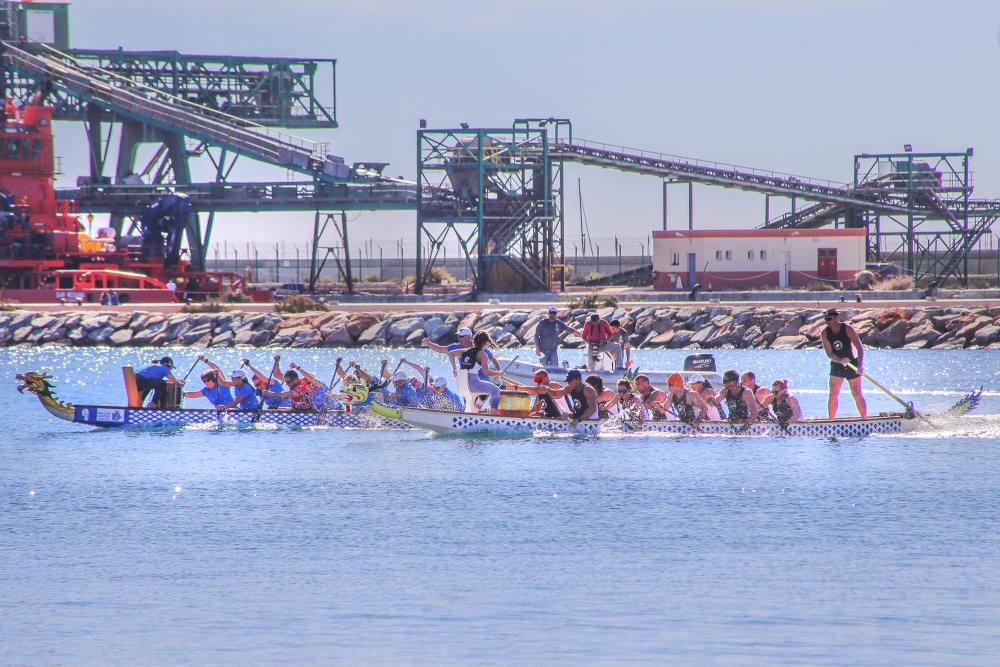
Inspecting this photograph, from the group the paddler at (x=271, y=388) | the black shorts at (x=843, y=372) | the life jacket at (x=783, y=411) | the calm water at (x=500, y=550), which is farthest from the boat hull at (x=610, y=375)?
the paddler at (x=271, y=388)

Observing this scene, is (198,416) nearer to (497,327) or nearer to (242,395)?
(242,395)

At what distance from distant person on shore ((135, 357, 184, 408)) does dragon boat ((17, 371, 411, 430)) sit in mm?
286

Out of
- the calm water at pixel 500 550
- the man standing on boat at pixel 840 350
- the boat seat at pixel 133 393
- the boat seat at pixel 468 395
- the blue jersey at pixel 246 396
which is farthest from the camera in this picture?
the boat seat at pixel 133 393

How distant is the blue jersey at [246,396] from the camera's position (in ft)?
103

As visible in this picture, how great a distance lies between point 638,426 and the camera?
2953cm

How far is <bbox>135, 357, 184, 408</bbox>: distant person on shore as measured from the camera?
31922mm

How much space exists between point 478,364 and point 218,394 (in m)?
6.17

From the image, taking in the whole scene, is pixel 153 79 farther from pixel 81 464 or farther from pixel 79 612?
pixel 79 612

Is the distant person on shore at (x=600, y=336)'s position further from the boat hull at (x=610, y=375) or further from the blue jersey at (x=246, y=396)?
the blue jersey at (x=246, y=396)

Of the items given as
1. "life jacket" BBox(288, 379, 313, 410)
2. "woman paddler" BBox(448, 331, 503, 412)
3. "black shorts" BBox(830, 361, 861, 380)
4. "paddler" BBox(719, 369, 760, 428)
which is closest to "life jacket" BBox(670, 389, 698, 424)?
"paddler" BBox(719, 369, 760, 428)

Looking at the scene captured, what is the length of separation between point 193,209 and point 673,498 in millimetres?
61178

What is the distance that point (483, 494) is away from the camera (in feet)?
80.3

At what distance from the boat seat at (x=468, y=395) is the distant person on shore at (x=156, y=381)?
21.8 feet

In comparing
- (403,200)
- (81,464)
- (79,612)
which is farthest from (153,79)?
(79,612)
